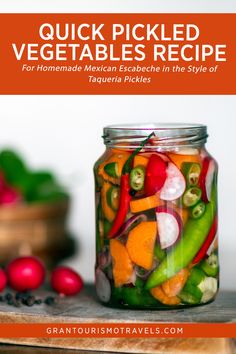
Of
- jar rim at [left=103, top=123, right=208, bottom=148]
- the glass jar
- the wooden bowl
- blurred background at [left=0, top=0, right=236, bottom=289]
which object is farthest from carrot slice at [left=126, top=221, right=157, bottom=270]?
blurred background at [left=0, top=0, right=236, bottom=289]

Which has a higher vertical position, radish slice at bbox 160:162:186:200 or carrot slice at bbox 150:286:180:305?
radish slice at bbox 160:162:186:200

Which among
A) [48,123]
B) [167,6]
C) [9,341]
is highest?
[167,6]

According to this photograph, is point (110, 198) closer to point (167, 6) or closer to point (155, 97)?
point (167, 6)

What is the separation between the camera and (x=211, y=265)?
1053 mm

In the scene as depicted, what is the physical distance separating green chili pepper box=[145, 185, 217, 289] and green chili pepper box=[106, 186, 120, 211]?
0.10 meters

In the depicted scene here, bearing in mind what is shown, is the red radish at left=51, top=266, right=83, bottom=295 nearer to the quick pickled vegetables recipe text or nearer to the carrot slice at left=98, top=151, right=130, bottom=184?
the carrot slice at left=98, top=151, right=130, bottom=184

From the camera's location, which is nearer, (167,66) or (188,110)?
(167,66)

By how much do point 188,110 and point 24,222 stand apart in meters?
0.56

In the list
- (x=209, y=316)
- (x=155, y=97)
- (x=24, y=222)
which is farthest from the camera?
(x=155, y=97)

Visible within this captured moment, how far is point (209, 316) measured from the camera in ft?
3.32

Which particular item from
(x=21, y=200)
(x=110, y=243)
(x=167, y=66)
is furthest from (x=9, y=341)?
(x=21, y=200)

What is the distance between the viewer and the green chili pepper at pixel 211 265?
104 centimetres

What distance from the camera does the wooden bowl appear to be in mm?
1545

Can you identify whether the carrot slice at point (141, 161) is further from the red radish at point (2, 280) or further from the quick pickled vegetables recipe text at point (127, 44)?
the red radish at point (2, 280)
